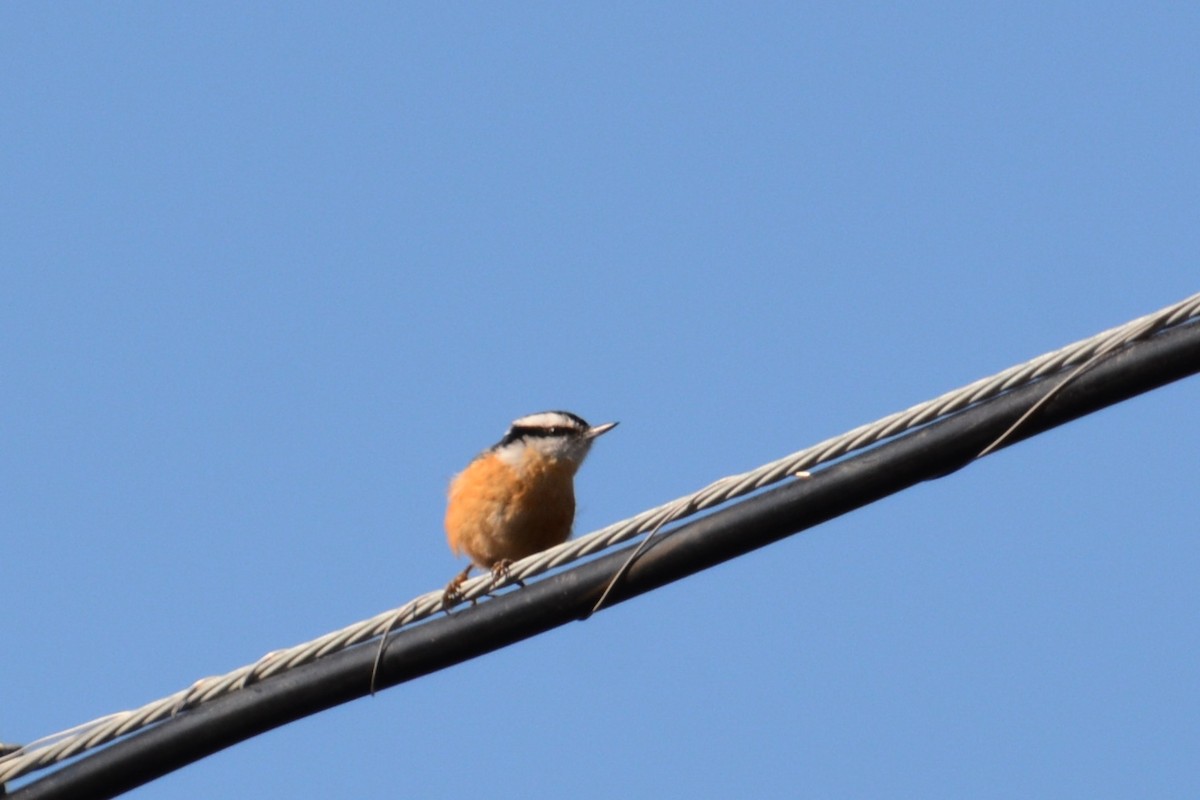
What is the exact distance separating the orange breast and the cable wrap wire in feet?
8.36

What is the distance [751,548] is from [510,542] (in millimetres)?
3309

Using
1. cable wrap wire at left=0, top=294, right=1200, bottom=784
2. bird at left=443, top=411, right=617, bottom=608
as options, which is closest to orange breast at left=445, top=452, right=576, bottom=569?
bird at left=443, top=411, right=617, bottom=608

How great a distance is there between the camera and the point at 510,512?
8.40m

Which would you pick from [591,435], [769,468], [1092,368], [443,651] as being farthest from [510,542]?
[1092,368]

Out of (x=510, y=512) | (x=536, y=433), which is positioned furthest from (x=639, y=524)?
(x=536, y=433)

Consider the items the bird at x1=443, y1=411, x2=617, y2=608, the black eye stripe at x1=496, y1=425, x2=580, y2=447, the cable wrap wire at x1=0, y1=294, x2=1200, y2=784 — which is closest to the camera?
the cable wrap wire at x1=0, y1=294, x2=1200, y2=784

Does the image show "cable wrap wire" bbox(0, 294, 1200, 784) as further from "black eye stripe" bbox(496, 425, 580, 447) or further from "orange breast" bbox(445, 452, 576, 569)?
"black eye stripe" bbox(496, 425, 580, 447)

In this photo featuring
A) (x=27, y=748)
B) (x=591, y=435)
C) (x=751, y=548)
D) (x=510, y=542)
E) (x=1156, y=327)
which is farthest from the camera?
(x=591, y=435)

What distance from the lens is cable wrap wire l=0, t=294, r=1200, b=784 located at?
4.89 m

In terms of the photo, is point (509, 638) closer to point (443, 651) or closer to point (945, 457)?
point (443, 651)

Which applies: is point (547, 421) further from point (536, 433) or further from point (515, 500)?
point (515, 500)

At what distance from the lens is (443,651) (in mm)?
5500

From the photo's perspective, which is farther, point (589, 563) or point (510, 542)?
point (510, 542)

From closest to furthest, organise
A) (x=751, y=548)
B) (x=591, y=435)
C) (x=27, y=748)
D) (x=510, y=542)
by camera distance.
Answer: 1. (x=751, y=548)
2. (x=27, y=748)
3. (x=510, y=542)
4. (x=591, y=435)
